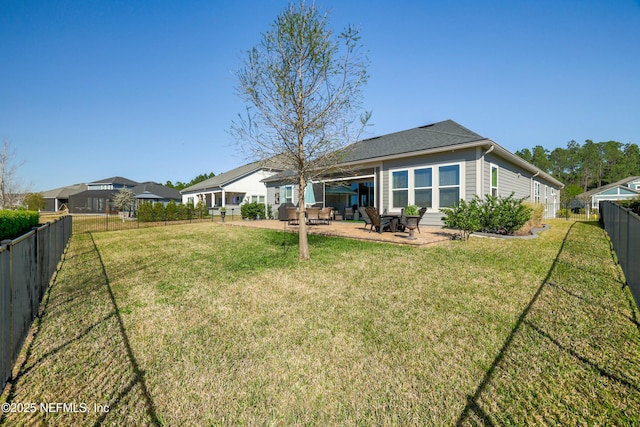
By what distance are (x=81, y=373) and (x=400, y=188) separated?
12196 millimetres

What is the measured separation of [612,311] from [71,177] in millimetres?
53166

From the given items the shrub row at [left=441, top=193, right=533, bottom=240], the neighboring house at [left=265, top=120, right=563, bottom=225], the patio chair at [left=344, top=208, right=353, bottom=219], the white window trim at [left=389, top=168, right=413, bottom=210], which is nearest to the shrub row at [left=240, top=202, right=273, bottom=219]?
the neighboring house at [left=265, top=120, right=563, bottom=225]

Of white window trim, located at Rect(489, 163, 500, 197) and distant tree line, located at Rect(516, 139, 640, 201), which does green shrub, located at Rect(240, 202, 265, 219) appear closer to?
white window trim, located at Rect(489, 163, 500, 197)

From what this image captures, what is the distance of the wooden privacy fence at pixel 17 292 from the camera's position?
91.8 inches

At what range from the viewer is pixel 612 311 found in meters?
3.42

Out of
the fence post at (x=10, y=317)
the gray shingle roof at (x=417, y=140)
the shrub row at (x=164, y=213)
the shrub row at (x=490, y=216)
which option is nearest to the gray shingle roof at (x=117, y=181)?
the shrub row at (x=164, y=213)

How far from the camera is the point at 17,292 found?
2891 mm

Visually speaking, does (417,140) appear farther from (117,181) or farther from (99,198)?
(117,181)

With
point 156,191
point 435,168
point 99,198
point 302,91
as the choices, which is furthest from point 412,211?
point 99,198

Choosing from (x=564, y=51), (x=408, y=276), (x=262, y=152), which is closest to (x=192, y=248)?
(x=262, y=152)

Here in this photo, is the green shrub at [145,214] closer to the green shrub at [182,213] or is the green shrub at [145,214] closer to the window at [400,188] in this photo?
the green shrub at [182,213]

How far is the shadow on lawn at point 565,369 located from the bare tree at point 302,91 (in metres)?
A: 4.52

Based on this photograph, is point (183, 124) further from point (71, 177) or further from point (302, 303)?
point (71, 177)

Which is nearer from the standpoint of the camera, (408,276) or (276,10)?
(408,276)
